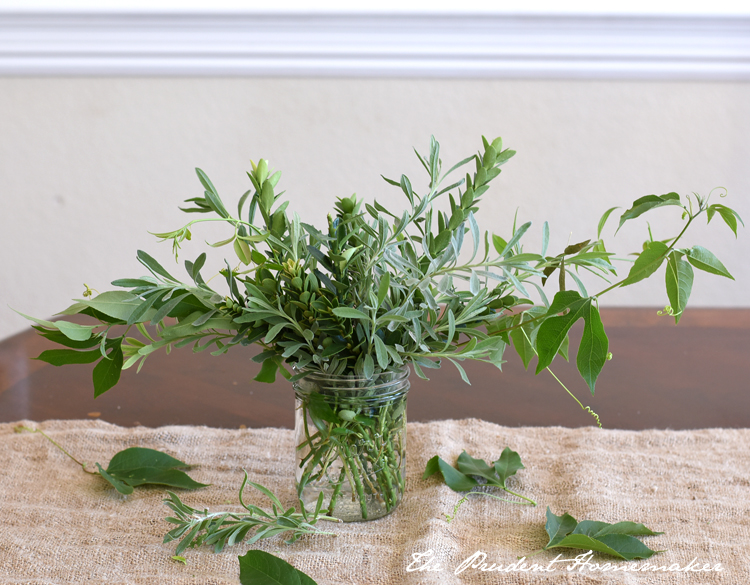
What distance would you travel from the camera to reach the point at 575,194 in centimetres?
178

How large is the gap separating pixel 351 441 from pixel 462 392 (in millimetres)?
342

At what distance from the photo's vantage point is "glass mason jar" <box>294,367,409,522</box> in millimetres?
506

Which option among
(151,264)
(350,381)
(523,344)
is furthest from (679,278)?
(151,264)

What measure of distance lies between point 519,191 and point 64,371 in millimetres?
1230

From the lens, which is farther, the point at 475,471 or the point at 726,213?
the point at 475,471

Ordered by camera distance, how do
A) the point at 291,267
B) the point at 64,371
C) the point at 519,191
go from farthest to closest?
the point at 519,191 → the point at 64,371 → the point at 291,267

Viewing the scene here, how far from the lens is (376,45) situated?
172 centimetres

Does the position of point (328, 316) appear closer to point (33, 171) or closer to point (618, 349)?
point (618, 349)

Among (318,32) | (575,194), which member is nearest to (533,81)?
(575,194)

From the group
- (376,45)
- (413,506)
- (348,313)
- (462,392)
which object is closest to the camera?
(348,313)

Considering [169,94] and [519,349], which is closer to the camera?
[519,349]

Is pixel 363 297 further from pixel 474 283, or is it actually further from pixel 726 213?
pixel 726 213

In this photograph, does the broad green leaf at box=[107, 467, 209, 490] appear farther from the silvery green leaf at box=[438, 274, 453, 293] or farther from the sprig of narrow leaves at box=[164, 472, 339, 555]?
the silvery green leaf at box=[438, 274, 453, 293]

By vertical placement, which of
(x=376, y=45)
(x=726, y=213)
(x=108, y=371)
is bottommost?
(x=108, y=371)
